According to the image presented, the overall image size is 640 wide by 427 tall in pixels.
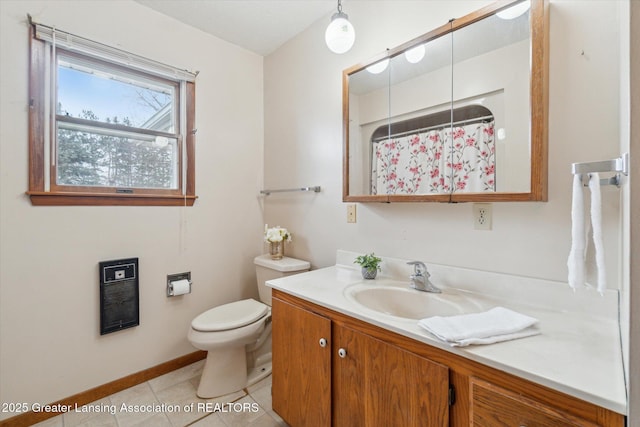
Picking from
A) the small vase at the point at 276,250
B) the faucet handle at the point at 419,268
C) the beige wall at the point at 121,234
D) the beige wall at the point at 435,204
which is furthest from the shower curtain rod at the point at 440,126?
the beige wall at the point at 121,234

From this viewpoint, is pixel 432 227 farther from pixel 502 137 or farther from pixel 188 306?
pixel 188 306

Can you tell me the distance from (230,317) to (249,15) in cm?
203

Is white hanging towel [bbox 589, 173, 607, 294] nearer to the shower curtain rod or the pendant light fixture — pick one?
the shower curtain rod

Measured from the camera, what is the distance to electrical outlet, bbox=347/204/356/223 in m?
1.76

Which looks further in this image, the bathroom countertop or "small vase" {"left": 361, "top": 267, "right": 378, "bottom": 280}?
"small vase" {"left": 361, "top": 267, "right": 378, "bottom": 280}

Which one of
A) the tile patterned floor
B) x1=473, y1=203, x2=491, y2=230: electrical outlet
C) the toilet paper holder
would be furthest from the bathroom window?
x1=473, y1=203, x2=491, y2=230: electrical outlet

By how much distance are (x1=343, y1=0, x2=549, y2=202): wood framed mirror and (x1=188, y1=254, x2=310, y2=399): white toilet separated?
93cm

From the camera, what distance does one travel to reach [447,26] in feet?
4.19

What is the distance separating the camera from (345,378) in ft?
3.57

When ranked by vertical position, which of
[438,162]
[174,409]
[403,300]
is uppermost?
[438,162]

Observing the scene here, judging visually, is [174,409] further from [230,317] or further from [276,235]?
[276,235]

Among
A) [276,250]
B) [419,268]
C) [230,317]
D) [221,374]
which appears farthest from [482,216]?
[221,374]

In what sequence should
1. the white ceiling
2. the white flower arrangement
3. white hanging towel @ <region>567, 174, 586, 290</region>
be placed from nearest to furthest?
1. white hanging towel @ <region>567, 174, 586, 290</region>
2. the white ceiling
3. the white flower arrangement

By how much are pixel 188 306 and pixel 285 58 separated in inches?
80.5
